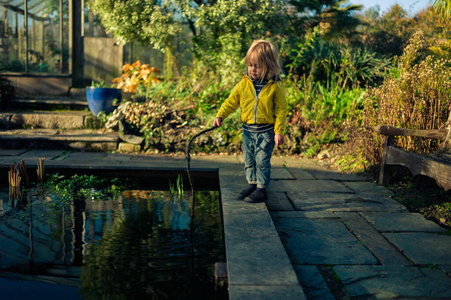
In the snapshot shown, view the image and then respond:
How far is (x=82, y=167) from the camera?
Answer: 4.67m

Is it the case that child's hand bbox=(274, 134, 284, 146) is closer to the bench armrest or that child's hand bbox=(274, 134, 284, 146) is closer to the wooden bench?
the wooden bench

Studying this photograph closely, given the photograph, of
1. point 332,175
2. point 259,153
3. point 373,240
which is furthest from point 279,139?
point 332,175

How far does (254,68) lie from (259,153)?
68cm

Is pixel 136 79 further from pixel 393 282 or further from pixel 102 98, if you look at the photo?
pixel 393 282

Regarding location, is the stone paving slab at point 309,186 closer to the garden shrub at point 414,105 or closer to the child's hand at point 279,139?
the garden shrub at point 414,105

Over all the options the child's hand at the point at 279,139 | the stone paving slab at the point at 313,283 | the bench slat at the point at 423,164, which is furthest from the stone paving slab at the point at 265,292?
the bench slat at the point at 423,164

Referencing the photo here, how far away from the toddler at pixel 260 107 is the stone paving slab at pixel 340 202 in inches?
14.6

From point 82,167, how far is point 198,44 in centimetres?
383

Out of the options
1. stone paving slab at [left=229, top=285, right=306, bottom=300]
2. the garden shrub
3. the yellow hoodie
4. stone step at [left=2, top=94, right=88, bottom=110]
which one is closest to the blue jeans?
the yellow hoodie

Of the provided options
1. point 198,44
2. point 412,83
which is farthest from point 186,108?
point 412,83

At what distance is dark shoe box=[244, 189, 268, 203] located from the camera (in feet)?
11.0

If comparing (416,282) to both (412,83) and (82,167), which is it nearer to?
(412,83)

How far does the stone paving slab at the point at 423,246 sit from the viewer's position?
7.75ft

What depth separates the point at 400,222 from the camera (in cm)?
306
